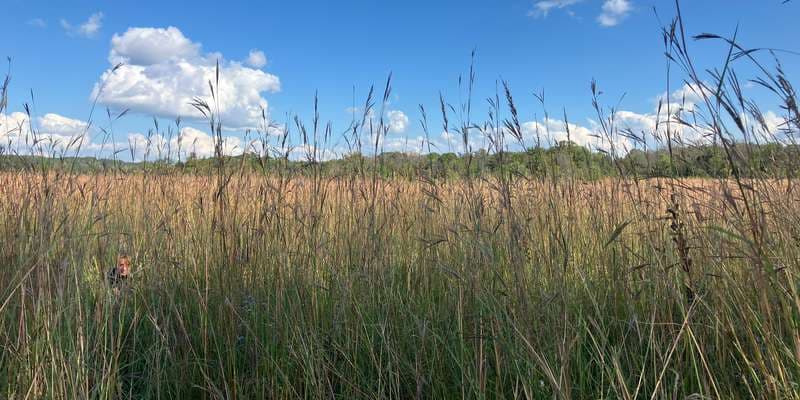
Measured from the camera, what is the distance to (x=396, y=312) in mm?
1970

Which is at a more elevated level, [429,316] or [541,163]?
[541,163]

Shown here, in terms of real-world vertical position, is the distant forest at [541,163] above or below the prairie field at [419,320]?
above

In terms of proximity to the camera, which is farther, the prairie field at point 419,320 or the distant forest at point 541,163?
the distant forest at point 541,163

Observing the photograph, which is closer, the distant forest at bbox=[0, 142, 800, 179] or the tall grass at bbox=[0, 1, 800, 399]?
the tall grass at bbox=[0, 1, 800, 399]

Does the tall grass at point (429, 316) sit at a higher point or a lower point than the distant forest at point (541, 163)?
lower

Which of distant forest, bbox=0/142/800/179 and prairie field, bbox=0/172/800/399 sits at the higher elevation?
distant forest, bbox=0/142/800/179

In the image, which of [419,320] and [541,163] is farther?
[541,163]

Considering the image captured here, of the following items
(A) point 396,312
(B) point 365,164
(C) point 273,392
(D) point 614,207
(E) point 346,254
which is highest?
(B) point 365,164

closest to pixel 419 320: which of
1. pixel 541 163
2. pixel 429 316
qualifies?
pixel 429 316

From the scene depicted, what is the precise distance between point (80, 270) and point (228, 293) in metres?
0.56

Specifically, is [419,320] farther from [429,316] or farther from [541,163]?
[541,163]

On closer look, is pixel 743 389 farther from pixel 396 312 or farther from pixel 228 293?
pixel 228 293

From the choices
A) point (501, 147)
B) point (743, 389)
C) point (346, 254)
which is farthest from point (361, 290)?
point (743, 389)

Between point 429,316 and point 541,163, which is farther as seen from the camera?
point 541,163
